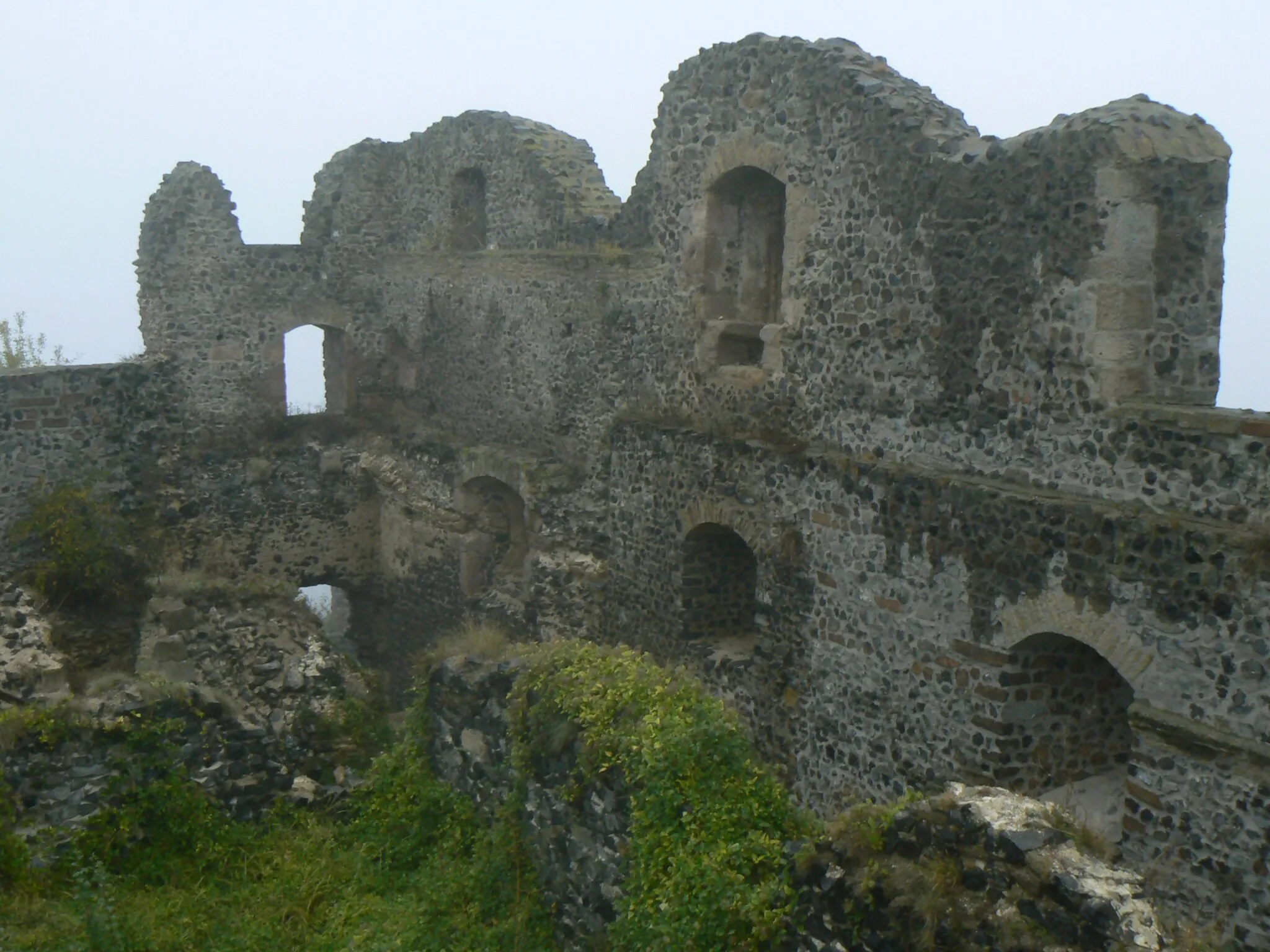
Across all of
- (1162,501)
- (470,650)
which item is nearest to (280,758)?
(470,650)

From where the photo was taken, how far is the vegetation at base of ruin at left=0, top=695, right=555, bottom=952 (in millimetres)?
7273

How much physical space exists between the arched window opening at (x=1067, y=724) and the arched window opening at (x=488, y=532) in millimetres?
6780

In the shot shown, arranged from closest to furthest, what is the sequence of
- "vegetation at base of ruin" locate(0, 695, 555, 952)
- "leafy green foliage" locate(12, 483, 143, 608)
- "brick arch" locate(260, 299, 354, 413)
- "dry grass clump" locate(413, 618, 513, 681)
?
1. "vegetation at base of ruin" locate(0, 695, 555, 952)
2. "dry grass clump" locate(413, 618, 513, 681)
3. "leafy green foliage" locate(12, 483, 143, 608)
4. "brick arch" locate(260, 299, 354, 413)

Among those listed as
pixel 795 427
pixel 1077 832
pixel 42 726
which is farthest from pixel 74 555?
pixel 1077 832

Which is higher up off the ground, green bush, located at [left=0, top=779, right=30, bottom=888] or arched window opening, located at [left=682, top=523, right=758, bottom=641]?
arched window opening, located at [left=682, top=523, right=758, bottom=641]

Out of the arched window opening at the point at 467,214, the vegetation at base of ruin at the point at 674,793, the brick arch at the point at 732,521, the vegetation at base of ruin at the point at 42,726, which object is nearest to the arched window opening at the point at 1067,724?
the vegetation at base of ruin at the point at 674,793

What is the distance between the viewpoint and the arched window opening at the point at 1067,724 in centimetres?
843

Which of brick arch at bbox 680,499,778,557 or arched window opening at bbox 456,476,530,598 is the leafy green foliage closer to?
arched window opening at bbox 456,476,530,598

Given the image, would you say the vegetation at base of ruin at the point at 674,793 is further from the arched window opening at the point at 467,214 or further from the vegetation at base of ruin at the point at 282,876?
the arched window opening at the point at 467,214

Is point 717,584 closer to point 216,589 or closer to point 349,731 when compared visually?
point 349,731

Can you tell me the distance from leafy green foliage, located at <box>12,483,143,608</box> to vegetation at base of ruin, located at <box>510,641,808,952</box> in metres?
7.62

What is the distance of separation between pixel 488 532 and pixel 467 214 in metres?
3.88

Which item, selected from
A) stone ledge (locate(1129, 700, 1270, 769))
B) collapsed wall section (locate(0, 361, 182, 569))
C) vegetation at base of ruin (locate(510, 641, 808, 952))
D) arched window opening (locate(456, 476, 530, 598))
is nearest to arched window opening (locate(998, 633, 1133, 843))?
stone ledge (locate(1129, 700, 1270, 769))

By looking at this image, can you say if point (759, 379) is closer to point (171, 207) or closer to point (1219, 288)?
point (1219, 288)
